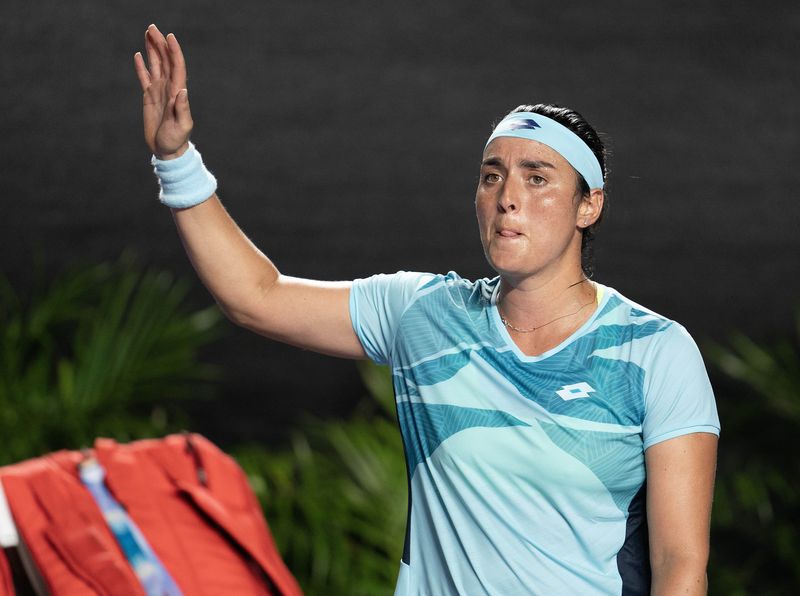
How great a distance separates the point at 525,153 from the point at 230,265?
45 cm

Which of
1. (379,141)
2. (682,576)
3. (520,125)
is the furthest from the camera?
(379,141)

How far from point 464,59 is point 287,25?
2.00ft

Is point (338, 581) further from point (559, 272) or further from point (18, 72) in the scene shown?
point (18, 72)

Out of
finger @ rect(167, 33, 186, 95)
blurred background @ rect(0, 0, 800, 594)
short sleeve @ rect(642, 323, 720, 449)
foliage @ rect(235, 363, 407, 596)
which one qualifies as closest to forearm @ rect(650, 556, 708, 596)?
short sleeve @ rect(642, 323, 720, 449)

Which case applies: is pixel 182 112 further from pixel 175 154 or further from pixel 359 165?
pixel 359 165

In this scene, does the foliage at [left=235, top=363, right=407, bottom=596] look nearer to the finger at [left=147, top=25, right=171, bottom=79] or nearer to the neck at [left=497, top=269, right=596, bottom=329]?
the neck at [left=497, top=269, right=596, bottom=329]

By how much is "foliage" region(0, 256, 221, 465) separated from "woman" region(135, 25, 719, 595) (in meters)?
1.87

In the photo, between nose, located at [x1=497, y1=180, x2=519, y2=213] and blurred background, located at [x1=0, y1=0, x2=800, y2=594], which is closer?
nose, located at [x1=497, y1=180, x2=519, y2=213]

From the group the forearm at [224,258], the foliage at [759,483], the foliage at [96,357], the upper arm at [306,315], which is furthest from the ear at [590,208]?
the foliage at [96,357]

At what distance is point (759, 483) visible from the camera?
11.4 ft

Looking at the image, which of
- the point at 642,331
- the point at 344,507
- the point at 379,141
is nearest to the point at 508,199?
the point at 642,331

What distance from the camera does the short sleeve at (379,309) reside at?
169 centimetres

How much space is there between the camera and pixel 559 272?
1.64m

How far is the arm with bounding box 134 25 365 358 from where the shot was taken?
63.5 inches
